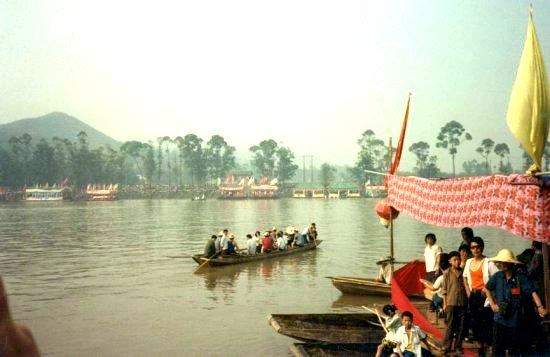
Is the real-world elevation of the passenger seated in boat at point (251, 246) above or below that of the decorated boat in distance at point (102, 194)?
below

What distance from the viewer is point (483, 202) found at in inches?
340

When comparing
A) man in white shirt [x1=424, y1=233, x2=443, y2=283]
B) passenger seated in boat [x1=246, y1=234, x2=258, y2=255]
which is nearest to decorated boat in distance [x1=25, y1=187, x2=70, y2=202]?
passenger seated in boat [x1=246, y1=234, x2=258, y2=255]

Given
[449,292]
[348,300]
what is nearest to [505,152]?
[348,300]

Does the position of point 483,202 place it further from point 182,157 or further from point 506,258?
point 182,157

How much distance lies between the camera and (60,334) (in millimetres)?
14016

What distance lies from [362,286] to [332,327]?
529cm

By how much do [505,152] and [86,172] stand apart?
96.5 metres

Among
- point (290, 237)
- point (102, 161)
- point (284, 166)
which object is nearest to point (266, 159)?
point (284, 166)

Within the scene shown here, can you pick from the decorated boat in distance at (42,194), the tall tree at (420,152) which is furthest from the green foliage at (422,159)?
the decorated boat in distance at (42,194)

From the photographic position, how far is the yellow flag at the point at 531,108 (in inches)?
298

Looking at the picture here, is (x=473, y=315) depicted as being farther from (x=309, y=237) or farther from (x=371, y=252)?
(x=371, y=252)

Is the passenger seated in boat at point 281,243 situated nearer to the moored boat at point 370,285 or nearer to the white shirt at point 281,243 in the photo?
the white shirt at point 281,243

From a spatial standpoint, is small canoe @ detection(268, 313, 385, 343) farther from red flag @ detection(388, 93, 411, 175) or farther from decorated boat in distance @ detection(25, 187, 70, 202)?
decorated boat in distance @ detection(25, 187, 70, 202)

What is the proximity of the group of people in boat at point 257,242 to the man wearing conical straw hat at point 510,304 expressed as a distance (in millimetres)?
15874
